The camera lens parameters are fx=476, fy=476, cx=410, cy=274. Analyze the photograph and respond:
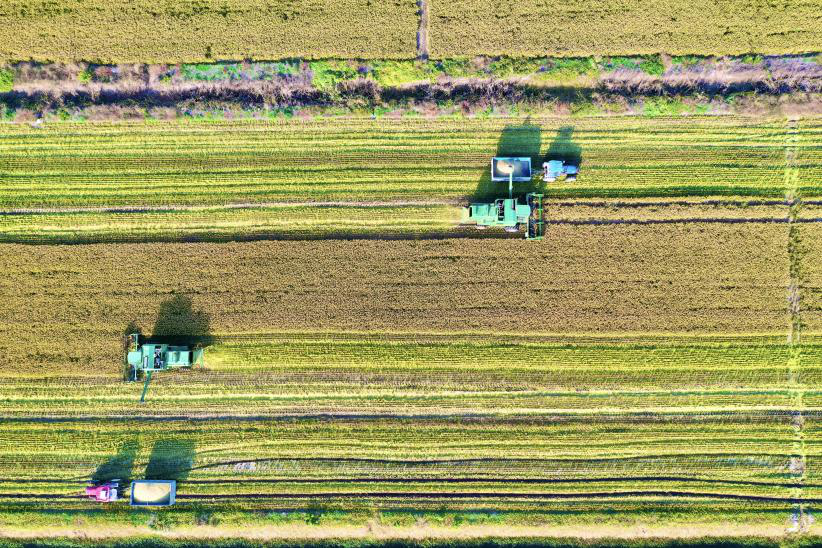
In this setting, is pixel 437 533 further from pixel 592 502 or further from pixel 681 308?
pixel 681 308

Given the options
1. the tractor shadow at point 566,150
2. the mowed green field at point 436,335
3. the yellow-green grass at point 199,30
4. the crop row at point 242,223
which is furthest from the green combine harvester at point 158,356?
the tractor shadow at point 566,150

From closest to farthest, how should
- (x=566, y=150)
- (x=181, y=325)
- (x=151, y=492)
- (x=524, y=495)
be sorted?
(x=151, y=492) < (x=524, y=495) < (x=181, y=325) < (x=566, y=150)

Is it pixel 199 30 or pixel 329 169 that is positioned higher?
pixel 199 30

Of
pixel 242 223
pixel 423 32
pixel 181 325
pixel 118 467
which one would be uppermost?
pixel 423 32

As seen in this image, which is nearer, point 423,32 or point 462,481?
point 462,481

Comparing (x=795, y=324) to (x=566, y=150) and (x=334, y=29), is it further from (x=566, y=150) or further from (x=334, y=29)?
(x=334, y=29)

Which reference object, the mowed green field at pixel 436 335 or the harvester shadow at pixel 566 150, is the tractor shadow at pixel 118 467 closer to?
the mowed green field at pixel 436 335

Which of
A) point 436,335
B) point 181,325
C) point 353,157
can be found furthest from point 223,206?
point 436,335
